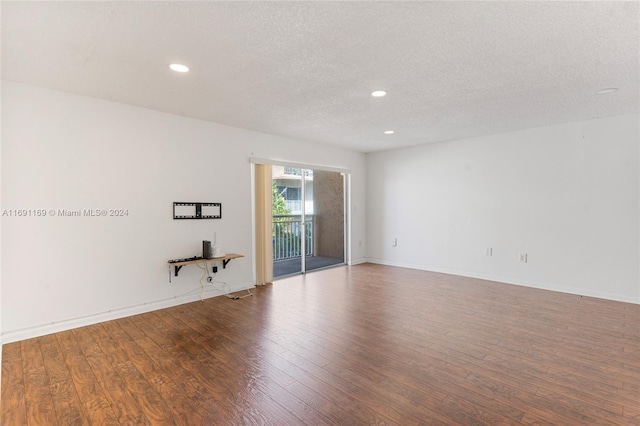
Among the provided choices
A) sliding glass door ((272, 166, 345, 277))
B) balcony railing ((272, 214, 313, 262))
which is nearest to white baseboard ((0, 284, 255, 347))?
sliding glass door ((272, 166, 345, 277))

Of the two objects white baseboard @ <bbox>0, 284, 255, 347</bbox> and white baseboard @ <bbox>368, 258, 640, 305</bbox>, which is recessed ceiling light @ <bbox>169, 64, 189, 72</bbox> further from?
white baseboard @ <bbox>368, 258, 640, 305</bbox>

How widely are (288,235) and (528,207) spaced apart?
14.7 feet

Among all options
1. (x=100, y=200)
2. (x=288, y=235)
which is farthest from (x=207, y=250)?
(x=288, y=235)

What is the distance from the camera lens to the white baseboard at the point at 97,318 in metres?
2.98

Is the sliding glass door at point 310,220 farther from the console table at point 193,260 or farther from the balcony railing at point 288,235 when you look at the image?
the console table at point 193,260

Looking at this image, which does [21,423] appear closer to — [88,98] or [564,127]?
[88,98]

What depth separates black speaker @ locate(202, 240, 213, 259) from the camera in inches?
162

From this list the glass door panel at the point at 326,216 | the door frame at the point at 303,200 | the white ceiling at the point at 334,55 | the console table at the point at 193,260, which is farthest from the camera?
the glass door panel at the point at 326,216

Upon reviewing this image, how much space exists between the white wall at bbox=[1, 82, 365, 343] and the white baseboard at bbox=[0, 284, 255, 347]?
0.4 inches

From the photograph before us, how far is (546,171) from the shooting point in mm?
4727

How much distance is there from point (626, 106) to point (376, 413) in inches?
181

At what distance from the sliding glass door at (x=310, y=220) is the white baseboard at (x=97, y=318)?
2179 mm

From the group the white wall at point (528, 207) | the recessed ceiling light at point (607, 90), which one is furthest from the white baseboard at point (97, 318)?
the recessed ceiling light at point (607, 90)

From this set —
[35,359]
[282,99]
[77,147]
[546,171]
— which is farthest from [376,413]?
[546,171]
